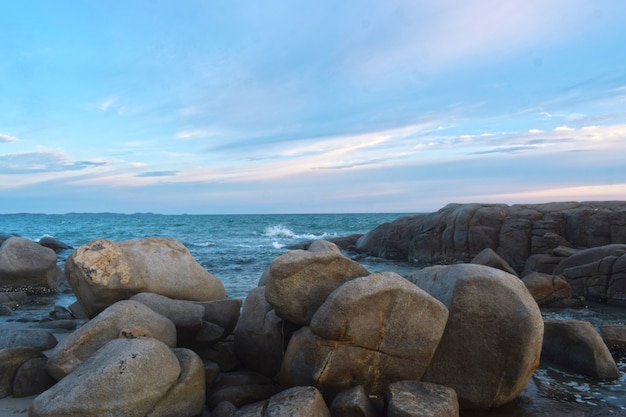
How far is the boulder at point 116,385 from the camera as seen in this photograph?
17.6 ft

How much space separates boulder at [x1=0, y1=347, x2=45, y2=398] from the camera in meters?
6.98

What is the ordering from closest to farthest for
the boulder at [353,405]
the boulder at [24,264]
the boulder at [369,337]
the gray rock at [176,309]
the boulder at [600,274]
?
1. the boulder at [353,405]
2. the boulder at [369,337]
3. the gray rock at [176,309]
4. the boulder at [600,274]
5. the boulder at [24,264]

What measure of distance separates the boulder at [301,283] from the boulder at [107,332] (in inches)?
65.8

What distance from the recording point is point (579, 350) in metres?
8.76

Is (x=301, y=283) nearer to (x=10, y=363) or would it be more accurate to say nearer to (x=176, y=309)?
(x=176, y=309)

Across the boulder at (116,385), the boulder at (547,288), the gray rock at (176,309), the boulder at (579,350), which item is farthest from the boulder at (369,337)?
the boulder at (547,288)

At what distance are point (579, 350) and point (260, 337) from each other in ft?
17.9

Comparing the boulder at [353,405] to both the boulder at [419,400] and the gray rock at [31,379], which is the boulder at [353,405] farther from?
the gray rock at [31,379]

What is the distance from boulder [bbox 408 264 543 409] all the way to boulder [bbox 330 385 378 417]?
123 centimetres

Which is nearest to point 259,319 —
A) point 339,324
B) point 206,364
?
point 206,364

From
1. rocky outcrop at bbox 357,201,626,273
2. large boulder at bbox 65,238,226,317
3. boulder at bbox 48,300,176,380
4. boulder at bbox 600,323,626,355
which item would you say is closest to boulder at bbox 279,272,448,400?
boulder at bbox 48,300,176,380

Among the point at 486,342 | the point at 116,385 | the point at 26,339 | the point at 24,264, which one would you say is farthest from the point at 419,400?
the point at 24,264

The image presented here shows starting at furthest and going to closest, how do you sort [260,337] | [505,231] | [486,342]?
[505,231]
[260,337]
[486,342]

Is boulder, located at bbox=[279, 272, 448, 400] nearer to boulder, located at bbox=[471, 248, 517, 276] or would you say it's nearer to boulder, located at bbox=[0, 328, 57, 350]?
boulder, located at bbox=[0, 328, 57, 350]
